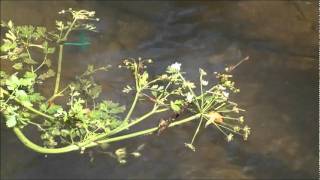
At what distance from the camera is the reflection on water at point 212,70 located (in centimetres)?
258

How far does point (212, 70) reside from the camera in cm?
291

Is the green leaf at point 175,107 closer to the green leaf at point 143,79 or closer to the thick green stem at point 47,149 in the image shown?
the green leaf at point 143,79

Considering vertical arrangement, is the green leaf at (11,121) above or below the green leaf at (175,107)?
below

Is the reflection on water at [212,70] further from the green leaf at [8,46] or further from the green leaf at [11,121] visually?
the green leaf at [11,121]

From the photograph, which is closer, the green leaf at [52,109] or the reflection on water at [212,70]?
the green leaf at [52,109]

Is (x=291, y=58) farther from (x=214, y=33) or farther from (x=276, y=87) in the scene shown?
(x=214, y=33)

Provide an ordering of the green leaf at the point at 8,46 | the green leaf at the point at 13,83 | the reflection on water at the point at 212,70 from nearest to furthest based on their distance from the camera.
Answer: the green leaf at the point at 13,83
the green leaf at the point at 8,46
the reflection on water at the point at 212,70

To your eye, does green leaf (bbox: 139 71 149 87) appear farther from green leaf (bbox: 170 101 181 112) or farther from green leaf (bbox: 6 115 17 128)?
green leaf (bbox: 6 115 17 128)

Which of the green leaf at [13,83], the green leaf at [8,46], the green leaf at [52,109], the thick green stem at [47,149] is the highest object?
the green leaf at [8,46]

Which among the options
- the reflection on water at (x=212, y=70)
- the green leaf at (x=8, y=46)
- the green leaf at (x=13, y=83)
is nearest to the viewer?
the green leaf at (x=13, y=83)

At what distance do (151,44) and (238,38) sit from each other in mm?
540

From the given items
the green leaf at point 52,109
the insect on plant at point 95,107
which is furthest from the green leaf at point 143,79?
the green leaf at point 52,109

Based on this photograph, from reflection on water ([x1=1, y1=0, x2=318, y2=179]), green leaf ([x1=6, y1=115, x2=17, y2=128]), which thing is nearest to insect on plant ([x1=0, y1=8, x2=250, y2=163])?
green leaf ([x1=6, y1=115, x2=17, y2=128])

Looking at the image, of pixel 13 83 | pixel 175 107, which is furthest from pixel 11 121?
pixel 175 107
